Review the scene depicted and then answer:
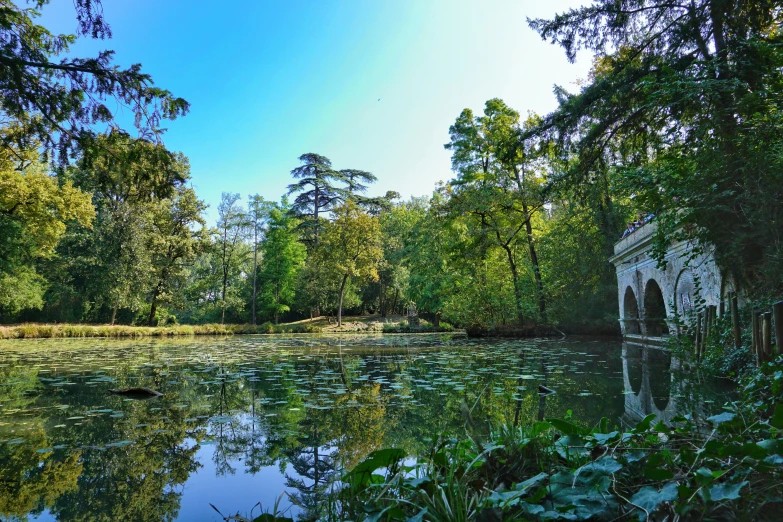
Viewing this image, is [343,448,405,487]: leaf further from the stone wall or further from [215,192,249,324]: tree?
[215,192,249,324]: tree

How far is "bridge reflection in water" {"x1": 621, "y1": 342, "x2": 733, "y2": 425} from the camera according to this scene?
412 centimetres

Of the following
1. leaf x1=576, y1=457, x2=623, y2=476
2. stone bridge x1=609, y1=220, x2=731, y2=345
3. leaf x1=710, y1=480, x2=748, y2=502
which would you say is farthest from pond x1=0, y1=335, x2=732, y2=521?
stone bridge x1=609, y1=220, x2=731, y2=345

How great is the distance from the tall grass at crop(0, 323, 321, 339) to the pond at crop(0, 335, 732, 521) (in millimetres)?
17814

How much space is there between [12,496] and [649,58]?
988 centimetres

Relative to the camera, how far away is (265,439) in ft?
12.2

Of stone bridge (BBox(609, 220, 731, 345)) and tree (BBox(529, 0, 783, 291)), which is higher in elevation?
tree (BBox(529, 0, 783, 291))

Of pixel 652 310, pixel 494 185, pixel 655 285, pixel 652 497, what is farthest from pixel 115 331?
pixel 652 497

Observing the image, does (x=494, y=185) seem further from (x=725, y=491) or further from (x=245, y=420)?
(x=725, y=491)

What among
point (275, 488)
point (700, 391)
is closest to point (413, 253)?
point (700, 391)

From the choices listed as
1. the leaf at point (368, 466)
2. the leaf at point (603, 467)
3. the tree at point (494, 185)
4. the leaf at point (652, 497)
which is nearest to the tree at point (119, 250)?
the tree at point (494, 185)

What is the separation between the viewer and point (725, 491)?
1457mm

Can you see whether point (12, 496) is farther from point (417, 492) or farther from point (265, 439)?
point (417, 492)

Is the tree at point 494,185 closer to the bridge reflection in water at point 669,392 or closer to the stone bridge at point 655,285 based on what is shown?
the stone bridge at point 655,285

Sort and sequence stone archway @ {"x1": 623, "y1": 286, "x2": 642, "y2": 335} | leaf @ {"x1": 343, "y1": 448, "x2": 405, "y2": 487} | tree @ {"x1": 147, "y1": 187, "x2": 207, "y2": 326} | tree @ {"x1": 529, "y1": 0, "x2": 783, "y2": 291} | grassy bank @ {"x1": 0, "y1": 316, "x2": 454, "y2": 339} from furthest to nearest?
tree @ {"x1": 147, "y1": 187, "x2": 207, "y2": 326}
grassy bank @ {"x1": 0, "y1": 316, "x2": 454, "y2": 339}
stone archway @ {"x1": 623, "y1": 286, "x2": 642, "y2": 335}
tree @ {"x1": 529, "y1": 0, "x2": 783, "y2": 291}
leaf @ {"x1": 343, "y1": 448, "x2": 405, "y2": 487}
